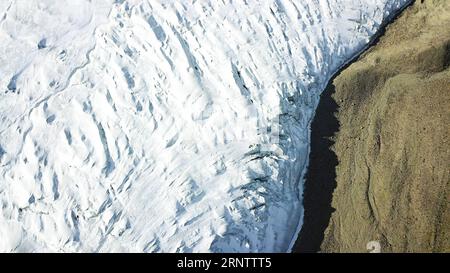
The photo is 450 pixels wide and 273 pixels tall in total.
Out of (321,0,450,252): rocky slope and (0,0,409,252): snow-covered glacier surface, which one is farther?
(0,0,409,252): snow-covered glacier surface

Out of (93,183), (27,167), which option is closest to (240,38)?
(93,183)

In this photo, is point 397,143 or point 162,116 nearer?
point 397,143

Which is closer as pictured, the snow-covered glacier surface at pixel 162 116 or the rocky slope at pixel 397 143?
the rocky slope at pixel 397 143

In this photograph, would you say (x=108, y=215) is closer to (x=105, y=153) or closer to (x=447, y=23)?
(x=105, y=153)

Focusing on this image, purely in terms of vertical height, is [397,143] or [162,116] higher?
[162,116]
